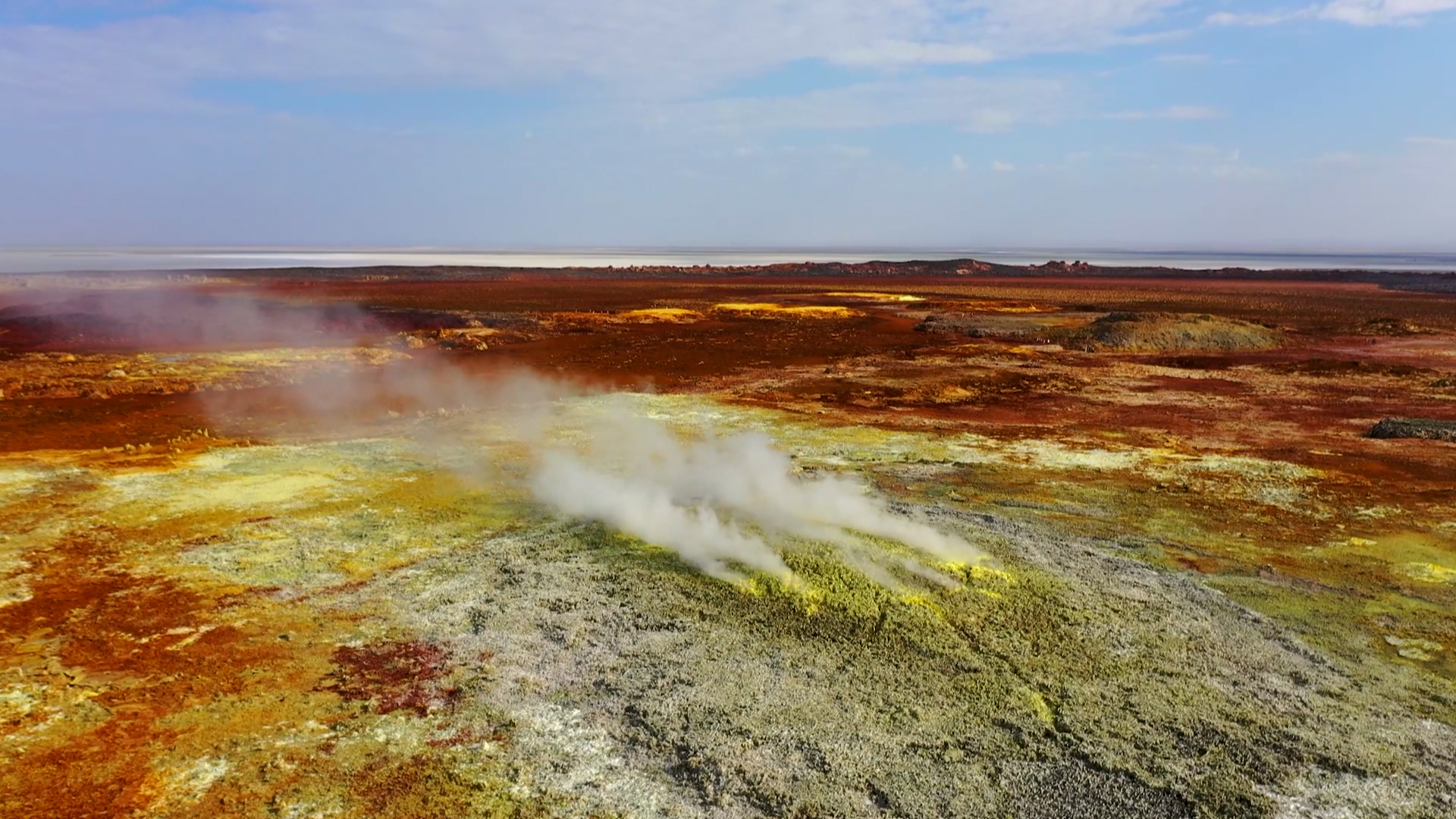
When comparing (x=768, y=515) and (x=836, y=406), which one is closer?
(x=768, y=515)

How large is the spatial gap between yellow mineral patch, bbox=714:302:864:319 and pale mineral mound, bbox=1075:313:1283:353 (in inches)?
483

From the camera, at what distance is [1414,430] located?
1466 centimetres

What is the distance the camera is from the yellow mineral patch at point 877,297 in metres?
50.3

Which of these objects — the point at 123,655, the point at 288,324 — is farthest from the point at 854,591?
the point at 288,324

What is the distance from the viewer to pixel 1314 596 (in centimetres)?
768

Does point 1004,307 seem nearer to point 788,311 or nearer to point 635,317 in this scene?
point 788,311

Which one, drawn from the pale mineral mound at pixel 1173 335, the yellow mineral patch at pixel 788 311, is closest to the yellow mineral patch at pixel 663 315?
the yellow mineral patch at pixel 788 311

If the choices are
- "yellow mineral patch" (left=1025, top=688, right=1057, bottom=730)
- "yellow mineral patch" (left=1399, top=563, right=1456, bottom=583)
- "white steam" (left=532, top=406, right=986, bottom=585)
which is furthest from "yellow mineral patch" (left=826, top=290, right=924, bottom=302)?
"yellow mineral patch" (left=1025, top=688, right=1057, bottom=730)

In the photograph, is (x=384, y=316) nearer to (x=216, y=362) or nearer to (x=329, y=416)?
(x=216, y=362)

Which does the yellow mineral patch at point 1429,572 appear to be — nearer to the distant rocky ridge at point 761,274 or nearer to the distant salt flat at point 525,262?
the distant rocky ridge at point 761,274

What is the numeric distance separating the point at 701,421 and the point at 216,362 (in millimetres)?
13786

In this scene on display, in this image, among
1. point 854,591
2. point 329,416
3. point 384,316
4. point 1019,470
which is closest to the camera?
point 854,591

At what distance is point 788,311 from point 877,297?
12.7m

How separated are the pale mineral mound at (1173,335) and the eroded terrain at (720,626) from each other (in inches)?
434
